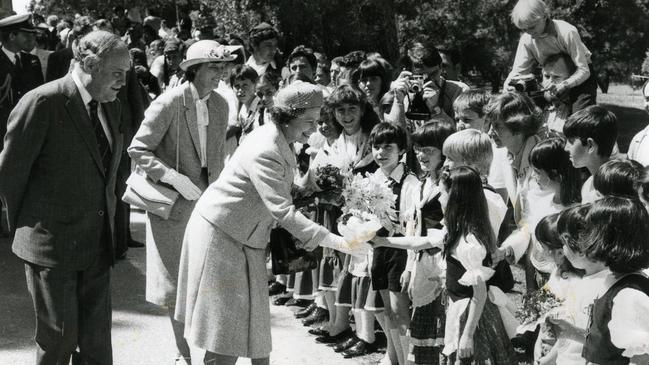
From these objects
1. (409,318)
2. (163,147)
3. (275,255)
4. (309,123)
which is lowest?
(409,318)

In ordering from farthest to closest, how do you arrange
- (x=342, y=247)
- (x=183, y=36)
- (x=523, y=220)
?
(x=183, y=36) < (x=523, y=220) < (x=342, y=247)

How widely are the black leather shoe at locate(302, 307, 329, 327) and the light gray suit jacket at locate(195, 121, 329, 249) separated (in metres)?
2.36

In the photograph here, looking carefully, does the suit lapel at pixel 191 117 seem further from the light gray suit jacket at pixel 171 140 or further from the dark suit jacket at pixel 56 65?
the dark suit jacket at pixel 56 65

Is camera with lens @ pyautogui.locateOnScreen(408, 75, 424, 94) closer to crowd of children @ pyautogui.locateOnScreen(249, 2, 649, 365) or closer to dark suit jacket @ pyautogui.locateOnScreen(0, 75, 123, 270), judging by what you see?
crowd of children @ pyautogui.locateOnScreen(249, 2, 649, 365)

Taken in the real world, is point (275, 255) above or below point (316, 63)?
below

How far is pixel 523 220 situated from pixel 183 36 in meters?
13.4

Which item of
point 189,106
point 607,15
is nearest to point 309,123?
point 189,106

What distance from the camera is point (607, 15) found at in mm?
17812

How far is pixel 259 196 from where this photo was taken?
473 cm

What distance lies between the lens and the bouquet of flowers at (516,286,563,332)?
12.5 feet

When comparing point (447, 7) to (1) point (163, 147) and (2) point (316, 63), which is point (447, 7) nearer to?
(2) point (316, 63)

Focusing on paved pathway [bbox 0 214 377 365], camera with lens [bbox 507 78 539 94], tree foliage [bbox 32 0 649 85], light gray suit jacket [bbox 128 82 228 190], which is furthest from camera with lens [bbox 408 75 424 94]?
tree foliage [bbox 32 0 649 85]

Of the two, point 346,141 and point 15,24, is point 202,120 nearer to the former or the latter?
point 346,141

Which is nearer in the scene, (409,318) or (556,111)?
(409,318)
